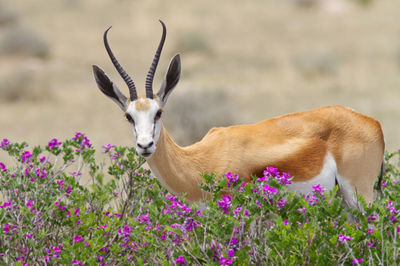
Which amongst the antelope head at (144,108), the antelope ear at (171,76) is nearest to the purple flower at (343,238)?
the antelope head at (144,108)

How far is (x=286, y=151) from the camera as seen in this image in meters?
5.70

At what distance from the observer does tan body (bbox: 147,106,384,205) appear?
5441mm

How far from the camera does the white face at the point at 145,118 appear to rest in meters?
4.93

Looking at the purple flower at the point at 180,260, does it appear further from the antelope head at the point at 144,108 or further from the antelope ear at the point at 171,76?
the antelope ear at the point at 171,76

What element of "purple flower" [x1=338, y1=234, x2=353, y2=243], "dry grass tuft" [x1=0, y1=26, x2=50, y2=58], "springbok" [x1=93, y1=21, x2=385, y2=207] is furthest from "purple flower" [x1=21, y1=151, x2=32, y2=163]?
"dry grass tuft" [x1=0, y1=26, x2=50, y2=58]

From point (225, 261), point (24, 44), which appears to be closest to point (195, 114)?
point (225, 261)

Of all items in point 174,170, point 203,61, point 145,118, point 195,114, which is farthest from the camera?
point 203,61

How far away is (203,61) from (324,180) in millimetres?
20554

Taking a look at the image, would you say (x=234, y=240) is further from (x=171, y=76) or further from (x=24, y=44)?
(x=24, y=44)

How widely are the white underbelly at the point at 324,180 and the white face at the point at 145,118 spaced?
1346mm

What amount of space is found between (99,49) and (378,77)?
1186 cm

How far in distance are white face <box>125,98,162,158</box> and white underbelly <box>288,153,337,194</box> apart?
1.35 m

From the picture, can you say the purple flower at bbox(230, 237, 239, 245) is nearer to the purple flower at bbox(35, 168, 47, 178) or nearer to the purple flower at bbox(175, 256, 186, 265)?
the purple flower at bbox(175, 256, 186, 265)

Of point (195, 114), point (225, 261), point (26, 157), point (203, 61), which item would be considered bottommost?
point (203, 61)
